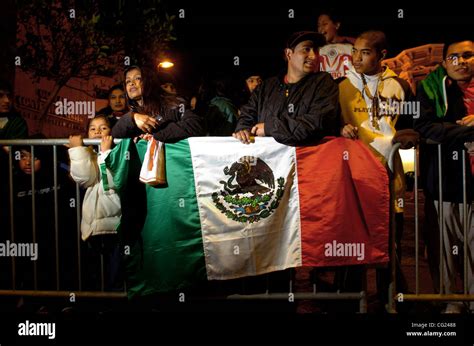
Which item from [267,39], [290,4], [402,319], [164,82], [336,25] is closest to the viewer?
[402,319]

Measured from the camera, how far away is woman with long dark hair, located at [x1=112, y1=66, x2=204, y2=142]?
5125mm

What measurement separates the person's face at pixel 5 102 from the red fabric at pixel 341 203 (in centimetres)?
325

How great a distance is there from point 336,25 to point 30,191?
4108mm

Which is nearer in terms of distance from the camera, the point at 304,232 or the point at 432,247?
the point at 304,232

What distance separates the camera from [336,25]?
7148 millimetres

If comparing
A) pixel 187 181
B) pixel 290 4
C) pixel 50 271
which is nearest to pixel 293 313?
pixel 187 181

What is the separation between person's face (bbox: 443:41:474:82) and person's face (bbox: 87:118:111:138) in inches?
132

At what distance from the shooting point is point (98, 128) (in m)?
5.79

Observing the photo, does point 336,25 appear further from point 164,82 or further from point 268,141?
point 268,141

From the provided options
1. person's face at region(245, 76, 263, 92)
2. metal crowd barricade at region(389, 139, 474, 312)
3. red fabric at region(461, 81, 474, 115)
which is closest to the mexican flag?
metal crowd barricade at region(389, 139, 474, 312)

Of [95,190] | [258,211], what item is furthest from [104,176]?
[258,211]

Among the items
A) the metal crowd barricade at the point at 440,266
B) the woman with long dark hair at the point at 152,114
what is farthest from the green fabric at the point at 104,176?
the metal crowd barricade at the point at 440,266

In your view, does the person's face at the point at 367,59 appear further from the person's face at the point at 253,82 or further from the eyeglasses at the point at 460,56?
the person's face at the point at 253,82

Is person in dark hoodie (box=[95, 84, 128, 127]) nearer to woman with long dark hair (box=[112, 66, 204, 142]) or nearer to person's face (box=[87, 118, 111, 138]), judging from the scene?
person's face (box=[87, 118, 111, 138])
